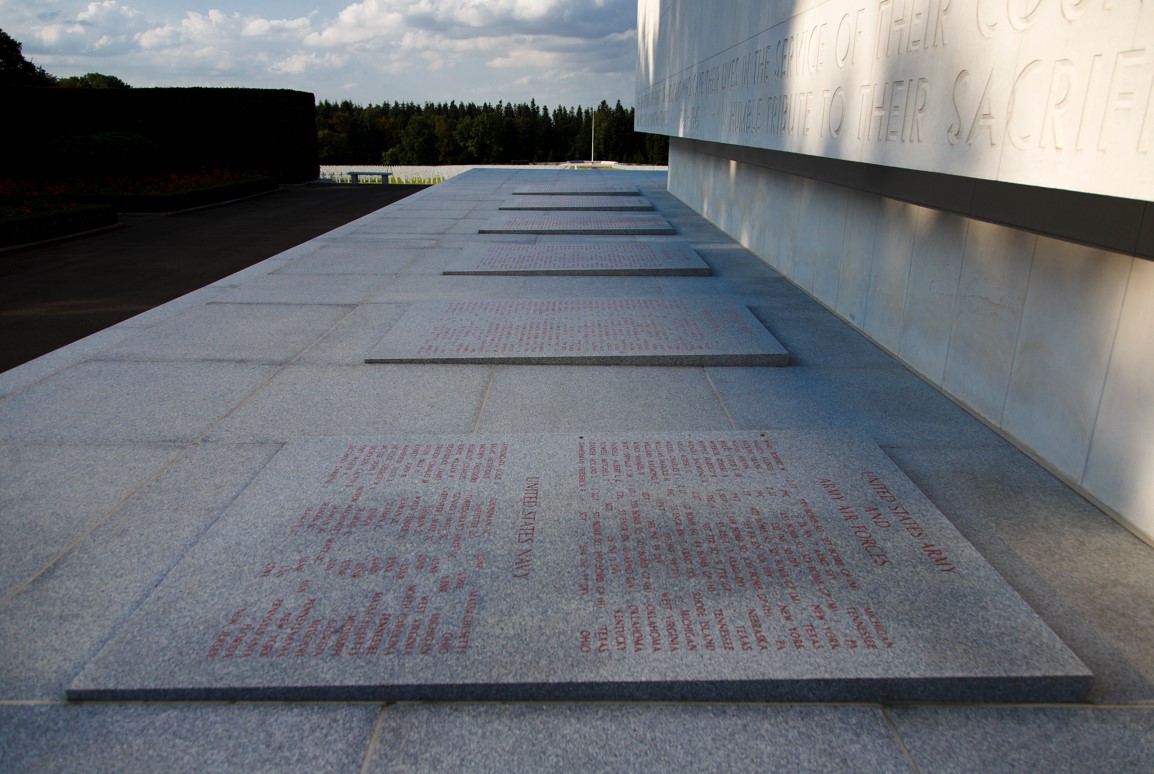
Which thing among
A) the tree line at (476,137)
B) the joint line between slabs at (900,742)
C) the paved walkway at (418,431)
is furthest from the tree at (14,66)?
the joint line between slabs at (900,742)

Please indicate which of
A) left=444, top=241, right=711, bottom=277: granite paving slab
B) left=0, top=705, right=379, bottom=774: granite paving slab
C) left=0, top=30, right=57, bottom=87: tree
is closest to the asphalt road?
left=444, top=241, right=711, bottom=277: granite paving slab

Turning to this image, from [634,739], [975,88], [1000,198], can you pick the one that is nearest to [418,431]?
[634,739]

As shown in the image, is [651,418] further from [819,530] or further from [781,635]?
[781,635]

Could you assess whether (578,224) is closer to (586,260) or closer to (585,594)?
(586,260)

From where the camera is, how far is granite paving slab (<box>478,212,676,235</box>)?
49.8 feet

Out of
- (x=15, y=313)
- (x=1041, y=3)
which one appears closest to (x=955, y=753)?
(x=1041, y=3)

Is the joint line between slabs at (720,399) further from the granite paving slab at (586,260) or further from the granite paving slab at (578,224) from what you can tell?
the granite paving slab at (578,224)

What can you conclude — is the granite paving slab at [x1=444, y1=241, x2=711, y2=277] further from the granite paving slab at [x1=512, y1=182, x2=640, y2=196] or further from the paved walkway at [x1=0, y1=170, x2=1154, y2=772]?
the granite paving slab at [x1=512, y1=182, x2=640, y2=196]

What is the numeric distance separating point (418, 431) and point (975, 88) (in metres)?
4.26

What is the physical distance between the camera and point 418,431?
5621mm

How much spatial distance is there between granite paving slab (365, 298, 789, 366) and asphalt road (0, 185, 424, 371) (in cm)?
381

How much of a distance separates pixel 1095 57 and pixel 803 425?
281 centimetres

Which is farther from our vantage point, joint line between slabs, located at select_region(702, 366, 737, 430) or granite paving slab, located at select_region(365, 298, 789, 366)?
granite paving slab, located at select_region(365, 298, 789, 366)

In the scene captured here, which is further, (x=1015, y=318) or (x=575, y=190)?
(x=575, y=190)
